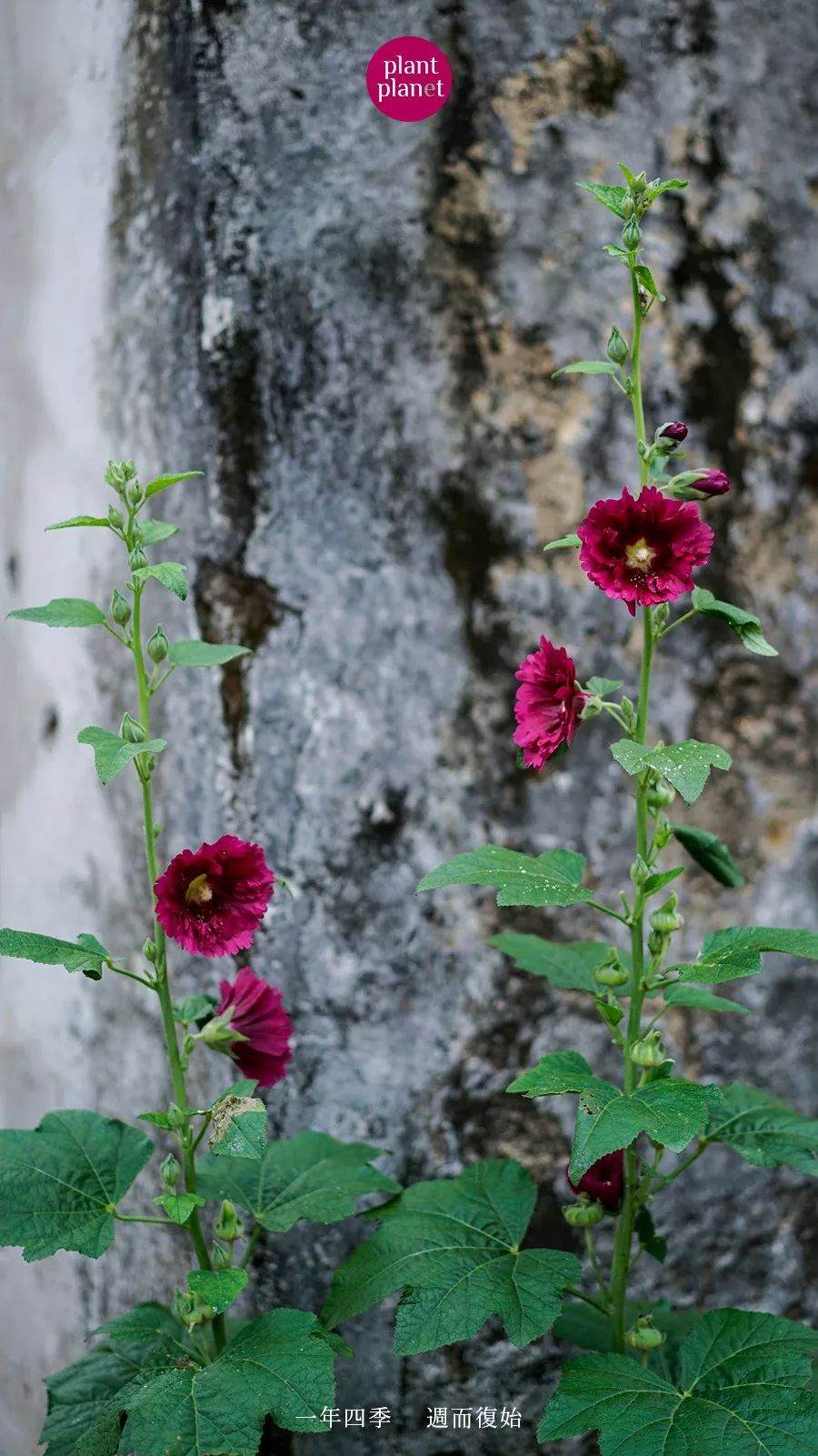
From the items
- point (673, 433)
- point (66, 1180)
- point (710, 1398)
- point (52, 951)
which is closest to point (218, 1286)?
point (66, 1180)

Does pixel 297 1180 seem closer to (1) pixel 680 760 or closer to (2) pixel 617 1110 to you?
(2) pixel 617 1110

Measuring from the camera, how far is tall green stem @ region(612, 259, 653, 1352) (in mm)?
1171

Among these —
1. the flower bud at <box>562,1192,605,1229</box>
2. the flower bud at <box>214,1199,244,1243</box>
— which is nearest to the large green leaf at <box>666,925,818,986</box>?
the flower bud at <box>562,1192,605,1229</box>

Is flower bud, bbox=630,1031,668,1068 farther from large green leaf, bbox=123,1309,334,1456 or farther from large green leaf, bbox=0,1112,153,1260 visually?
large green leaf, bbox=0,1112,153,1260

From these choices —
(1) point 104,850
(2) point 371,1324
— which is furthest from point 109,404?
(2) point 371,1324

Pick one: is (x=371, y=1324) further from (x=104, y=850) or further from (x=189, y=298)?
(x=189, y=298)

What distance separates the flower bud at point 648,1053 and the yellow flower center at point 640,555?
1.40 ft

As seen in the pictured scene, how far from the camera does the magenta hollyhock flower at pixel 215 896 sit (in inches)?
45.0

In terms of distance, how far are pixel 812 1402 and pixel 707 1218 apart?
78 centimetres

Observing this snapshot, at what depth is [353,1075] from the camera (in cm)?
173

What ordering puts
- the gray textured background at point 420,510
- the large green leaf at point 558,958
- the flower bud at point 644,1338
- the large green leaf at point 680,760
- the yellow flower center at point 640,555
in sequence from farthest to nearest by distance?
the gray textured background at point 420,510 → the large green leaf at point 558,958 → the flower bud at point 644,1338 → the yellow flower center at point 640,555 → the large green leaf at point 680,760

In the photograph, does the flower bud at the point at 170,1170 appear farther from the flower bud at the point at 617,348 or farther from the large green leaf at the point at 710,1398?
the flower bud at the point at 617,348

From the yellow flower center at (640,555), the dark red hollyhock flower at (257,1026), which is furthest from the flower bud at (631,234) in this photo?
the dark red hollyhock flower at (257,1026)

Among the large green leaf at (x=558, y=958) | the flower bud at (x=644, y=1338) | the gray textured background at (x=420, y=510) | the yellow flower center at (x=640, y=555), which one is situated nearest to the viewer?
the yellow flower center at (x=640, y=555)
